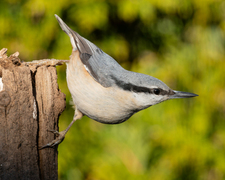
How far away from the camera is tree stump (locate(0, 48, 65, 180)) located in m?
1.74

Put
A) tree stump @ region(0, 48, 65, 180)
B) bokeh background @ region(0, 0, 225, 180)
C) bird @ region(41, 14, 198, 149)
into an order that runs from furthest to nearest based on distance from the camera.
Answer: bokeh background @ region(0, 0, 225, 180) < bird @ region(41, 14, 198, 149) < tree stump @ region(0, 48, 65, 180)

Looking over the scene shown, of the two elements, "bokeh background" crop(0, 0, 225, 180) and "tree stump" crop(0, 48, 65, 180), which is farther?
"bokeh background" crop(0, 0, 225, 180)

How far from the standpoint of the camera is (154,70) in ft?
12.2

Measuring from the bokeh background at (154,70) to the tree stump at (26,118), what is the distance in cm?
115

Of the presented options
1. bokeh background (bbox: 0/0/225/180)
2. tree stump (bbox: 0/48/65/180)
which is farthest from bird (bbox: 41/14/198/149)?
bokeh background (bbox: 0/0/225/180)

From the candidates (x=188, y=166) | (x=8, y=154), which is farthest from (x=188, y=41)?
(x=8, y=154)

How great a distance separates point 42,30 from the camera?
353 centimetres

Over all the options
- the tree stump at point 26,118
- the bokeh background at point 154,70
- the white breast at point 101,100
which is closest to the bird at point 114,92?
the white breast at point 101,100

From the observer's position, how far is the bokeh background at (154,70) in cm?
340

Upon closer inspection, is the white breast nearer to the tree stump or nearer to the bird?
the bird

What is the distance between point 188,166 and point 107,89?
185cm

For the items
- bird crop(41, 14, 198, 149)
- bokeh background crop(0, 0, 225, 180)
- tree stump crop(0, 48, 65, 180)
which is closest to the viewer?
tree stump crop(0, 48, 65, 180)

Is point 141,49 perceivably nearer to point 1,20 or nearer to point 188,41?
point 188,41

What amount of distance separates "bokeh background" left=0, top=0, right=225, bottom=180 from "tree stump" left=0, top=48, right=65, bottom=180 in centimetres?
115
